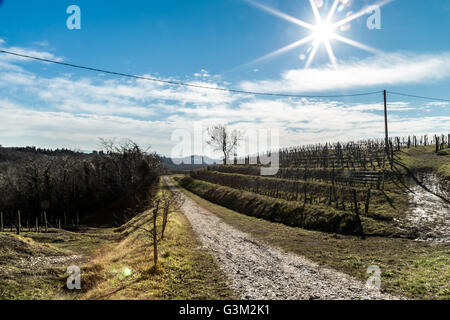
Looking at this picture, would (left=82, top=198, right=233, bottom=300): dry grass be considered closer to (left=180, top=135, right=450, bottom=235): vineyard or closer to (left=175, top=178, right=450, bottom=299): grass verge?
(left=175, top=178, right=450, bottom=299): grass verge

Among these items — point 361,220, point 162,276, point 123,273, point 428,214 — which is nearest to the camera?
point 162,276

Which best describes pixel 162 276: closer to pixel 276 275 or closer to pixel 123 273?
pixel 123 273

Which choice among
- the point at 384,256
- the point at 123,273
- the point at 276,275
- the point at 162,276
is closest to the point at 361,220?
the point at 384,256

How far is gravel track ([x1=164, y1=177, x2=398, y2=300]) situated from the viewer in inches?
399

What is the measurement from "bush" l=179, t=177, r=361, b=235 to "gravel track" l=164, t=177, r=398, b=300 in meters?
7.40

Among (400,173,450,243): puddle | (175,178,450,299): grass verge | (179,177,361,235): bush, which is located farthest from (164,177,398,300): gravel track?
(400,173,450,243): puddle

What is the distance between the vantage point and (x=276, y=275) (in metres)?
12.5

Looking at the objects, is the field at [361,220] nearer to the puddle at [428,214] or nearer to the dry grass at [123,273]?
the puddle at [428,214]

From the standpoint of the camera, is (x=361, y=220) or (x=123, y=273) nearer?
(x=123, y=273)

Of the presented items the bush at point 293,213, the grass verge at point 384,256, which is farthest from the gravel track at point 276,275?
the bush at point 293,213

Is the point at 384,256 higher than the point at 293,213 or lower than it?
lower

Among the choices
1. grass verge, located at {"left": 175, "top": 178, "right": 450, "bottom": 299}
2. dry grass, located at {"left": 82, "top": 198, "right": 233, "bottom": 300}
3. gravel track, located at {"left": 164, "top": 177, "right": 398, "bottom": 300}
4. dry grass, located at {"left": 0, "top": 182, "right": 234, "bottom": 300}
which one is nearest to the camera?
gravel track, located at {"left": 164, "top": 177, "right": 398, "bottom": 300}

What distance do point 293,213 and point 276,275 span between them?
15.2m

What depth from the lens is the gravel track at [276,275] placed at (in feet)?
33.3
